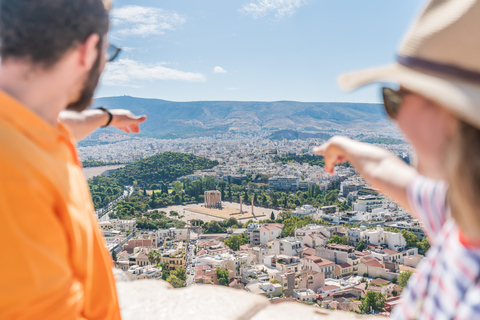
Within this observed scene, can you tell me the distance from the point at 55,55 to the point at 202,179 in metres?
30.2

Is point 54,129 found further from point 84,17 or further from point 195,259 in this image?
point 195,259

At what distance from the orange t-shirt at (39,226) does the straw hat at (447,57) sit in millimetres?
394

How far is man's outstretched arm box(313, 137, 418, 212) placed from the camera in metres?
0.59

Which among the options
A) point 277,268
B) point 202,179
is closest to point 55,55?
point 277,268

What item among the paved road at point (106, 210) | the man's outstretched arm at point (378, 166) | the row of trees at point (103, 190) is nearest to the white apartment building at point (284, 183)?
the paved road at point (106, 210)

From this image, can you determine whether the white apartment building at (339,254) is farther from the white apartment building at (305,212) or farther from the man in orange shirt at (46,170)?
the man in orange shirt at (46,170)

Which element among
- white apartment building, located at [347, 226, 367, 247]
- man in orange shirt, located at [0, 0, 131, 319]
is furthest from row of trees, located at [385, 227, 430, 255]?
man in orange shirt, located at [0, 0, 131, 319]

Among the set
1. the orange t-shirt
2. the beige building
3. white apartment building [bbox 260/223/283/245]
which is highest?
the orange t-shirt

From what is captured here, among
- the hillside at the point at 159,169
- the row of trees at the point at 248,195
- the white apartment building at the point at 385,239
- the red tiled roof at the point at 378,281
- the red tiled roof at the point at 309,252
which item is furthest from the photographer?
the hillside at the point at 159,169

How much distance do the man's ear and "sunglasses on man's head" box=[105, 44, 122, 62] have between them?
2.5 inches

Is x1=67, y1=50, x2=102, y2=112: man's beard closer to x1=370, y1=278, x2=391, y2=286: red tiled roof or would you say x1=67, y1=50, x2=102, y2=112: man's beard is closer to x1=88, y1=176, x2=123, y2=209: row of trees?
Result: x1=370, y1=278, x2=391, y2=286: red tiled roof

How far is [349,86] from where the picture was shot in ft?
1.38

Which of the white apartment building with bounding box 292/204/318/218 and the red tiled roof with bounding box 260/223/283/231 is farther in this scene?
the white apartment building with bounding box 292/204/318/218

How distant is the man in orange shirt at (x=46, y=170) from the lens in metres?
0.44
